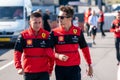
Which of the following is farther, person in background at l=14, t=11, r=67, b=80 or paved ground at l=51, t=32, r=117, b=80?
paved ground at l=51, t=32, r=117, b=80

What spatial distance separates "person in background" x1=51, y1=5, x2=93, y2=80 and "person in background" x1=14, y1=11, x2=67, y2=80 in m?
0.16

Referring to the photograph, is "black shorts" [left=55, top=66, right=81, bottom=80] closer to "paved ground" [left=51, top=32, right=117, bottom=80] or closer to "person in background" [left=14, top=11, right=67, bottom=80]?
"person in background" [left=14, top=11, right=67, bottom=80]

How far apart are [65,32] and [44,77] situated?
776 millimetres

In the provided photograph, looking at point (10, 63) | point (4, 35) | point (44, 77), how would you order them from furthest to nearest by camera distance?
point (4, 35) → point (10, 63) → point (44, 77)

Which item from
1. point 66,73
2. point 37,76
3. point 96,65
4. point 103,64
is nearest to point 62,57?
point 66,73

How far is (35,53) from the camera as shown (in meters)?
6.92

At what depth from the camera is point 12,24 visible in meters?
22.0

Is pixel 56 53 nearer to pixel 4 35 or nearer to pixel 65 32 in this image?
pixel 65 32

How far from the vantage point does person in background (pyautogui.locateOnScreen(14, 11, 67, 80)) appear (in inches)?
272

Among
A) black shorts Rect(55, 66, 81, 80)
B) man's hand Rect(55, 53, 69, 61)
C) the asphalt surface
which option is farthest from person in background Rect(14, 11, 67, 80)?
the asphalt surface

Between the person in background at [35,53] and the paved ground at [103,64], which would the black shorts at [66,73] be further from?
the paved ground at [103,64]

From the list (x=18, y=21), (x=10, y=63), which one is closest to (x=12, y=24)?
(x=18, y=21)

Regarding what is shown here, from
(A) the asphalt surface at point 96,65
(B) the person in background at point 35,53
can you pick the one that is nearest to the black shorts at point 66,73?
(B) the person in background at point 35,53

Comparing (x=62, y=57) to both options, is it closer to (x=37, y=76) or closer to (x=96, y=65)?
(x=37, y=76)
